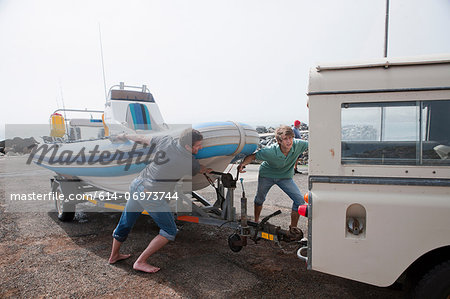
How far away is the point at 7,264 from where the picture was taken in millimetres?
3904

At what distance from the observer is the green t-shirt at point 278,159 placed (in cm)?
400

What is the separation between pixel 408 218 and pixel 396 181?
0.27 m

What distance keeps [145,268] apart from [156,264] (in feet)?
0.84

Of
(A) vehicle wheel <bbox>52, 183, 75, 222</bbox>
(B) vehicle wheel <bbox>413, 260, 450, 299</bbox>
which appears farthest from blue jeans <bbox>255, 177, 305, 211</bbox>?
(A) vehicle wheel <bbox>52, 183, 75, 222</bbox>

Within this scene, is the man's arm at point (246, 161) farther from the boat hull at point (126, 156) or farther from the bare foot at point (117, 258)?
Answer: the bare foot at point (117, 258)

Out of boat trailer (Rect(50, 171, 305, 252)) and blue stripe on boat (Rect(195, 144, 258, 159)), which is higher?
blue stripe on boat (Rect(195, 144, 258, 159))

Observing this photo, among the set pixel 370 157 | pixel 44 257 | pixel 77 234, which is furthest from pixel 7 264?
pixel 370 157

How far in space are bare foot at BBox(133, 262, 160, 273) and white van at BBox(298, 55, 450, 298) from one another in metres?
1.85

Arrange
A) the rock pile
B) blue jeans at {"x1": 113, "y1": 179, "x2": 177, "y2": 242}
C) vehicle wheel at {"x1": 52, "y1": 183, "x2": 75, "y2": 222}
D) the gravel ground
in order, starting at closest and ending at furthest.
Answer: the gravel ground
blue jeans at {"x1": 113, "y1": 179, "x2": 177, "y2": 242}
vehicle wheel at {"x1": 52, "y1": 183, "x2": 75, "y2": 222}
the rock pile

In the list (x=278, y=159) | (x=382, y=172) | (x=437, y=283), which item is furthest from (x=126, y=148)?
(x=437, y=283)

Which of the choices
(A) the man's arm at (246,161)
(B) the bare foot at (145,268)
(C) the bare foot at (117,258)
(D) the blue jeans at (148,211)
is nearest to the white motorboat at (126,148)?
(A) the man's arm at (246,161)

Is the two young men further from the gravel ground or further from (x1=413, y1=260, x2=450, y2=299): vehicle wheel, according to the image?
(x1=413, y1=260, x2=450, y2=299): vehicle wheel

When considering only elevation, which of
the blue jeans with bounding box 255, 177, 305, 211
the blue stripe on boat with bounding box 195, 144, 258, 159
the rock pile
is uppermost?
the blue stripe on boat with bounding box 195, 144, 258, 159

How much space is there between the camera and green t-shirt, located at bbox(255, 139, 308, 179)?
13.1 feet
